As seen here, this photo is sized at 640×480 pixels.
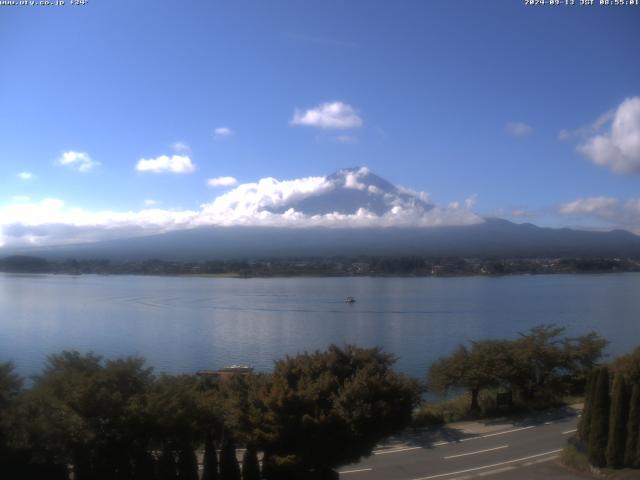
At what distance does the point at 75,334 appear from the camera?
2280 centimetres

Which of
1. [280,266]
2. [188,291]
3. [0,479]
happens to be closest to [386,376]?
[0,479]

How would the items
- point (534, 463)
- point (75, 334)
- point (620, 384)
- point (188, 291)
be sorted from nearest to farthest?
point (620, 384) < point (534, 463) < point (75, 334) < point (188, 291)

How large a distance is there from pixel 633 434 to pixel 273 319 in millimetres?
21845

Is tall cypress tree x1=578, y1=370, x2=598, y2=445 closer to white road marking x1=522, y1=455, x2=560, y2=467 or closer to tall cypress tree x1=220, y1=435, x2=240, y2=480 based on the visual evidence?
white road marking x1=522, y1=455, x2=560, y2=467

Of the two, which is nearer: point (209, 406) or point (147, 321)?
point (209, 406)

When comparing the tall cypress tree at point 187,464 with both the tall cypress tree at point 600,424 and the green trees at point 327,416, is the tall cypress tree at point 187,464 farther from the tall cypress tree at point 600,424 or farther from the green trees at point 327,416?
the tall cypress tree at point 600,424

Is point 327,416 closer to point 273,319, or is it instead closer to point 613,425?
point 613,425

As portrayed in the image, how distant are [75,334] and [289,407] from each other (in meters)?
18.9

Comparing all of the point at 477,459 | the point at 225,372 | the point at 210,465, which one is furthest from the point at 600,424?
the point at 225,372

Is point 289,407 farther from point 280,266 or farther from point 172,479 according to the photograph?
point 280,266

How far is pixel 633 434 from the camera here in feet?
22.9

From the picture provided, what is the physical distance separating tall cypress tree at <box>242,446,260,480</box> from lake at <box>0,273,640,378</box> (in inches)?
351

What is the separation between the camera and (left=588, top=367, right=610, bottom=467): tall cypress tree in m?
7.13

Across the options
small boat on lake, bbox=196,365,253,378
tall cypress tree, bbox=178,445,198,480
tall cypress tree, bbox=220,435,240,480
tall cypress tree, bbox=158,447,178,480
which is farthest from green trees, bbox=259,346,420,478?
small boat on lake, bbox=196,365,253,378
